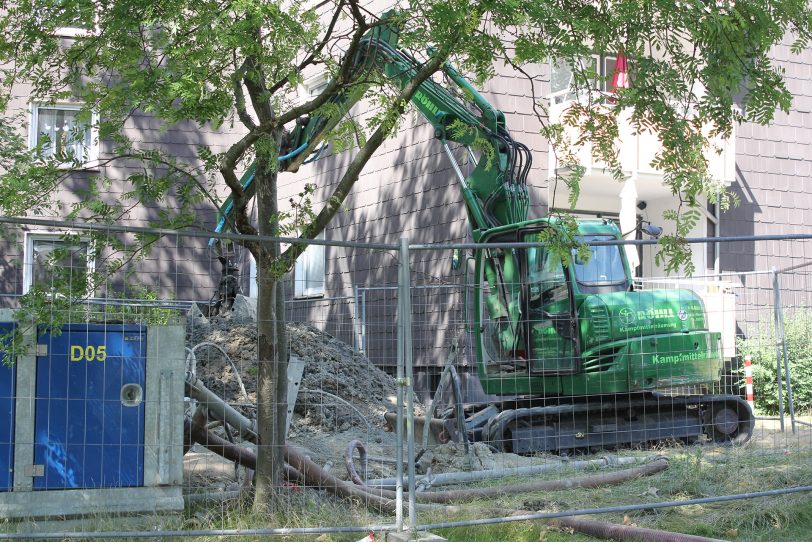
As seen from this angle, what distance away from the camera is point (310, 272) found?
70.3 ft

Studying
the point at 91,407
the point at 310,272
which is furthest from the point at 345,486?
the point at 310,272

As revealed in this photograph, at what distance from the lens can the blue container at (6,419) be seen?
6.54 m

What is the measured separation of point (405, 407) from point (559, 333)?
2.23 metres

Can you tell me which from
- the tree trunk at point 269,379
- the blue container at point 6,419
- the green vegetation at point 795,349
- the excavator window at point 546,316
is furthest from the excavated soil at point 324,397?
the green vegetation at point 795,349

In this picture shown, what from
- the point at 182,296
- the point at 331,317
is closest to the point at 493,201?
the point at 331,317

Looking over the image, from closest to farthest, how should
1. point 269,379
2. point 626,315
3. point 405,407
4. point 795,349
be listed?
point 269,379 < point 405,407 < point 626,315 < point 795,349

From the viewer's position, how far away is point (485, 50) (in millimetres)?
6852

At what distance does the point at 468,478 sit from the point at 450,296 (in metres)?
7.97

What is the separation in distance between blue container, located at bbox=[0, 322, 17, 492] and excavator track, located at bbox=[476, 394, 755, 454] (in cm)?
607

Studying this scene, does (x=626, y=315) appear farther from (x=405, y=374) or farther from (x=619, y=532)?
(x=405, y=374)

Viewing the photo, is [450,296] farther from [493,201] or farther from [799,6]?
[799,6]

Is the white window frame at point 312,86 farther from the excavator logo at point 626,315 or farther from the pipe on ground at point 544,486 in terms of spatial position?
the pipe on ground at point 544,486

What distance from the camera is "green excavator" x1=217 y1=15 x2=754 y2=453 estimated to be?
11.6 m

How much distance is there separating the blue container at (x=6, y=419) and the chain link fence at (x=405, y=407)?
0.06ft
